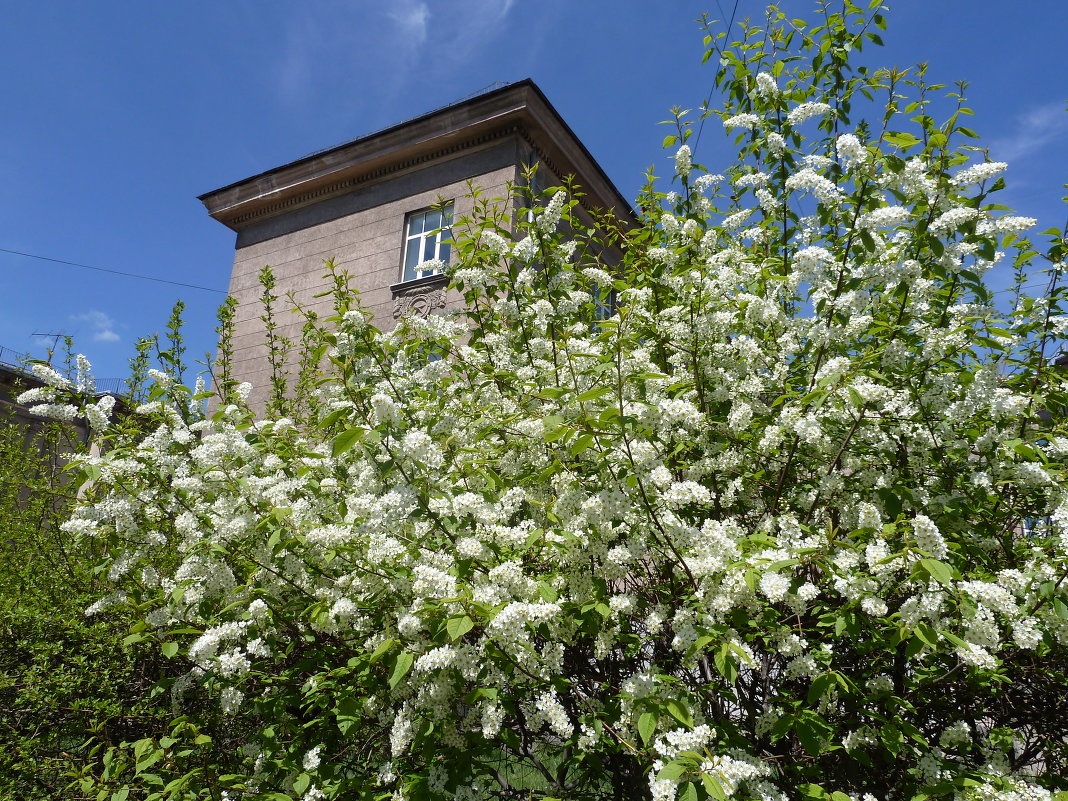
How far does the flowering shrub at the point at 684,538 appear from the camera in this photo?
214 centimetres

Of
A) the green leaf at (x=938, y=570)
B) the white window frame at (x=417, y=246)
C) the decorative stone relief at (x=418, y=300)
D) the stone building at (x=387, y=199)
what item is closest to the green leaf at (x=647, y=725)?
the green leaf at (x=938, y=570)

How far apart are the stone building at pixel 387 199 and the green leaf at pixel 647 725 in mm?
9340

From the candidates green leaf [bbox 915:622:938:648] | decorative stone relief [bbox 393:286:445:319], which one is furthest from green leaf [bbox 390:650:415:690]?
decorative stone relief [bbox 393:286:445:319]

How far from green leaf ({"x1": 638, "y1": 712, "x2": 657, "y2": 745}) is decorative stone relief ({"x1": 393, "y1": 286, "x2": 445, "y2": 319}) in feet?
31.1

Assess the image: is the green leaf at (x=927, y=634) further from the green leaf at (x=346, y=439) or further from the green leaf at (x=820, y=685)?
the green leaf at (x=346, y=439)

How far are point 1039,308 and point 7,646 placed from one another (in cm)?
656

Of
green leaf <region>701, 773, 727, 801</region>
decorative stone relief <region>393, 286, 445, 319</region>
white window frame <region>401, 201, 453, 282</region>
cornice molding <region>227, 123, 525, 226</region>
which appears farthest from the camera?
white window frame <region>401, 201, 453, 282</region>

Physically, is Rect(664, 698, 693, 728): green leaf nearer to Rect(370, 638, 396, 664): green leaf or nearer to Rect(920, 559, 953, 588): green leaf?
Rect(920, 559, 953, 588): green leaf

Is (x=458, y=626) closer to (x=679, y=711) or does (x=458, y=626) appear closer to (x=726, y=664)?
(x=679, y=711)

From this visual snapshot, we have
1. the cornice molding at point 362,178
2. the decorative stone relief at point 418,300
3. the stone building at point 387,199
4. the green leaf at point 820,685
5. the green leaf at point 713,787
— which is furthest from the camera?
the cornice molding at point 362,178

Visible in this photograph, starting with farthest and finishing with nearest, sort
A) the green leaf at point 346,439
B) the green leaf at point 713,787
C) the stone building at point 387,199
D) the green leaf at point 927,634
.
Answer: the stone building at point 387,199, the green leaf at point 346,439, the green leaf at point 927,634, the green leaf at point 713,787

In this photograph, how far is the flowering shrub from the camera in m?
2.14

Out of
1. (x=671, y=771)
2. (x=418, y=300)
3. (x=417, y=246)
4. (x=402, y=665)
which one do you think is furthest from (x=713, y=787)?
(x=417, y=246)

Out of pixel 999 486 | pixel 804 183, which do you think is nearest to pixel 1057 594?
pixel 999 486
